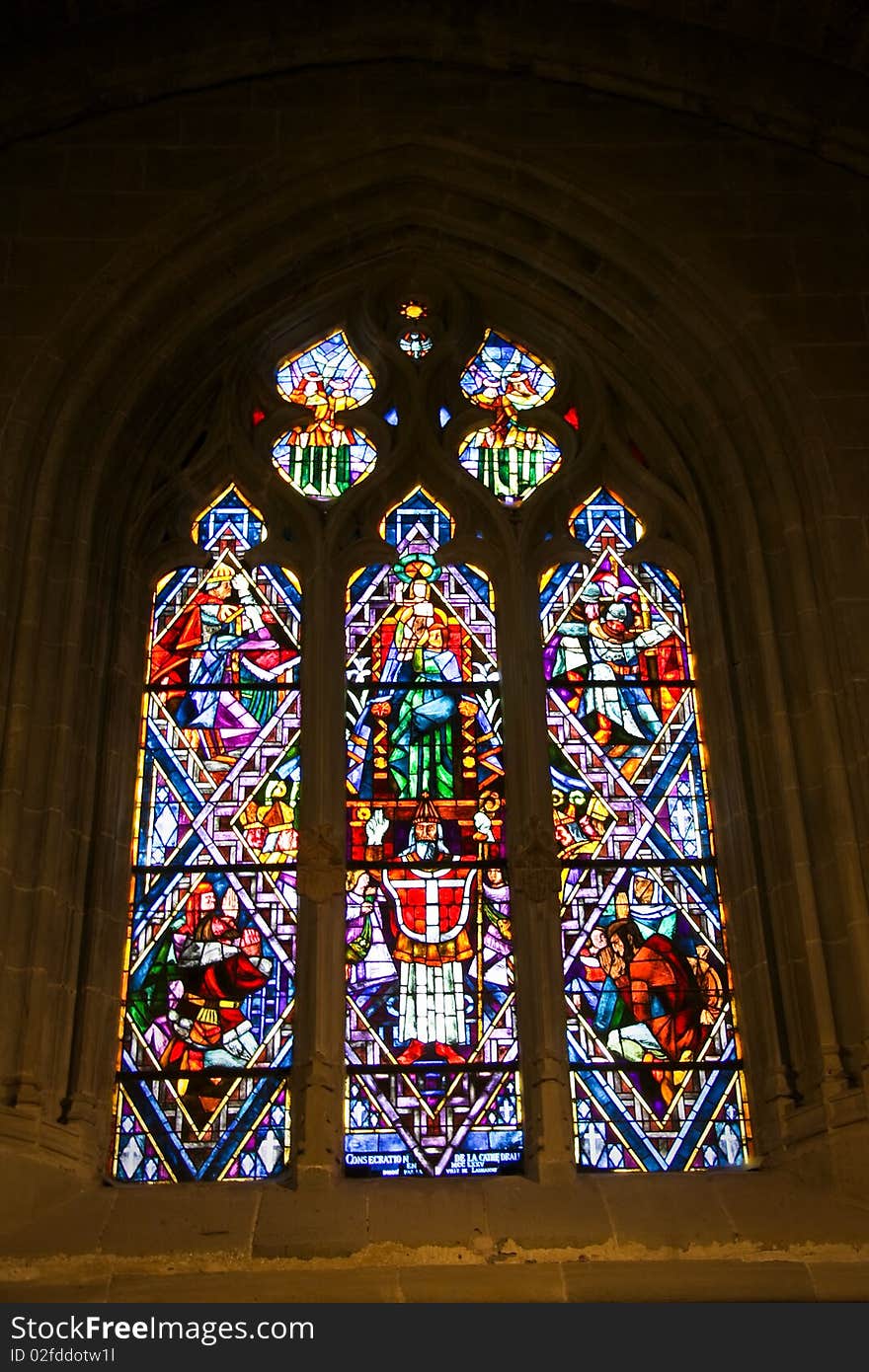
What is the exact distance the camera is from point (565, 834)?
752 cm

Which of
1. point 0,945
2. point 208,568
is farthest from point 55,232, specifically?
point 0,945

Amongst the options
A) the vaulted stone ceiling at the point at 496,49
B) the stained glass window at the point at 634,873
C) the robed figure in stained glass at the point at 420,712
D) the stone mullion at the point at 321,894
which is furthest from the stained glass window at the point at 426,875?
the vaulted stone ceiling at the point at 496,49

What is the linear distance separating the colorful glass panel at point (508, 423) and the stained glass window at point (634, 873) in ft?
1.08

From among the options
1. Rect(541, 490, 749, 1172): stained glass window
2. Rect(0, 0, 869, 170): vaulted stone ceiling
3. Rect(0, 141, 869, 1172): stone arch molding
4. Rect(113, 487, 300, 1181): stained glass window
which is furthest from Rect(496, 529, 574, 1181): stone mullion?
Rect(0, 0, 869, 170): vaulted stone ceiling

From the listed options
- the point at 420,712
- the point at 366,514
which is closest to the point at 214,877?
the point at 420,712

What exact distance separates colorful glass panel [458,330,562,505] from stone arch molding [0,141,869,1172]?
137 millimetres

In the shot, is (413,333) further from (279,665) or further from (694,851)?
(694,851)

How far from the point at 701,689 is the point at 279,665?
1.84 metres

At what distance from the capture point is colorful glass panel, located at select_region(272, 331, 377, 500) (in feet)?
27.9

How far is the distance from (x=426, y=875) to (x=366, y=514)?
1858mm

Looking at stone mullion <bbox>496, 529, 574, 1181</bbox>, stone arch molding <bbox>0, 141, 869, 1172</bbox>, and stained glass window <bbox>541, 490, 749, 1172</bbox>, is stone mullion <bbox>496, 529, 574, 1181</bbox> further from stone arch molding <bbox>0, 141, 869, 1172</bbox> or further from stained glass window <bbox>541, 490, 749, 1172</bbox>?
stained glass window <bbox>541, 490, 749, 1172</bbox>

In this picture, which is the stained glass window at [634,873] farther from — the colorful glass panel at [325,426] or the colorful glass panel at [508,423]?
the colorful glass panel at [325,426]

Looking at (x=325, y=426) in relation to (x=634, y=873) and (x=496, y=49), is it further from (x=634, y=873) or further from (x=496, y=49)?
(x=634, y=873)

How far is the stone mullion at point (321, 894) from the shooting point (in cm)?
664
